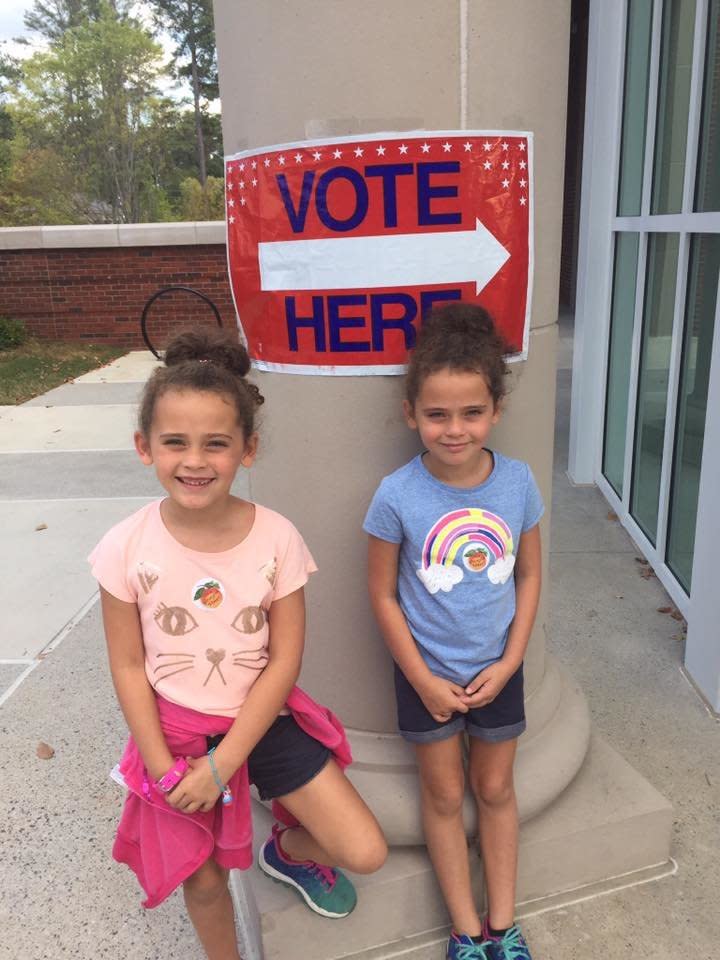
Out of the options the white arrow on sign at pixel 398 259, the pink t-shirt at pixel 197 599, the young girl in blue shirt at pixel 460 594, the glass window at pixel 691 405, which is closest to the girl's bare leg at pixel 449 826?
the young girl in blue shirt at pixel 460 594

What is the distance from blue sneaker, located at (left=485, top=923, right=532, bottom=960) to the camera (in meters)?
1.96

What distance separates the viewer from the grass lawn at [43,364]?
32.3 ft

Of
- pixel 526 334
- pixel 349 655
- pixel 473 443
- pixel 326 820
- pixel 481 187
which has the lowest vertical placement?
pixel 326 820

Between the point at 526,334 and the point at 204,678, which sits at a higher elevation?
the point at 526,334

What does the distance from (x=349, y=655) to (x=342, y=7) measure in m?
1.56

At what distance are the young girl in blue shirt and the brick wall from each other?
36.1 ft

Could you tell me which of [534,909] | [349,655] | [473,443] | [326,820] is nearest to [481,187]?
[473,443]

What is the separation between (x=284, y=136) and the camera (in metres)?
1.93

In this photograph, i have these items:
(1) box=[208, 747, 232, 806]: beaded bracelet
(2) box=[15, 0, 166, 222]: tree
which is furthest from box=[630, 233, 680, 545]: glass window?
(2) box=[15, 0, 166, 222]: tree

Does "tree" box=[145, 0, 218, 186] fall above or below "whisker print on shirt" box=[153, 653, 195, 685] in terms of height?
above

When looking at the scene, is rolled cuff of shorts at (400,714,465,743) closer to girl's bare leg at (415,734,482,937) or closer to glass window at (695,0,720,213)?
girl's bare leg at (415,734,482,937)

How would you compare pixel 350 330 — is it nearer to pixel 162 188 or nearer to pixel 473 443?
pixel 473 443

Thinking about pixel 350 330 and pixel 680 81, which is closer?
pixel 350 330

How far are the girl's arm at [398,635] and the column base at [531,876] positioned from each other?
1.69 feet
